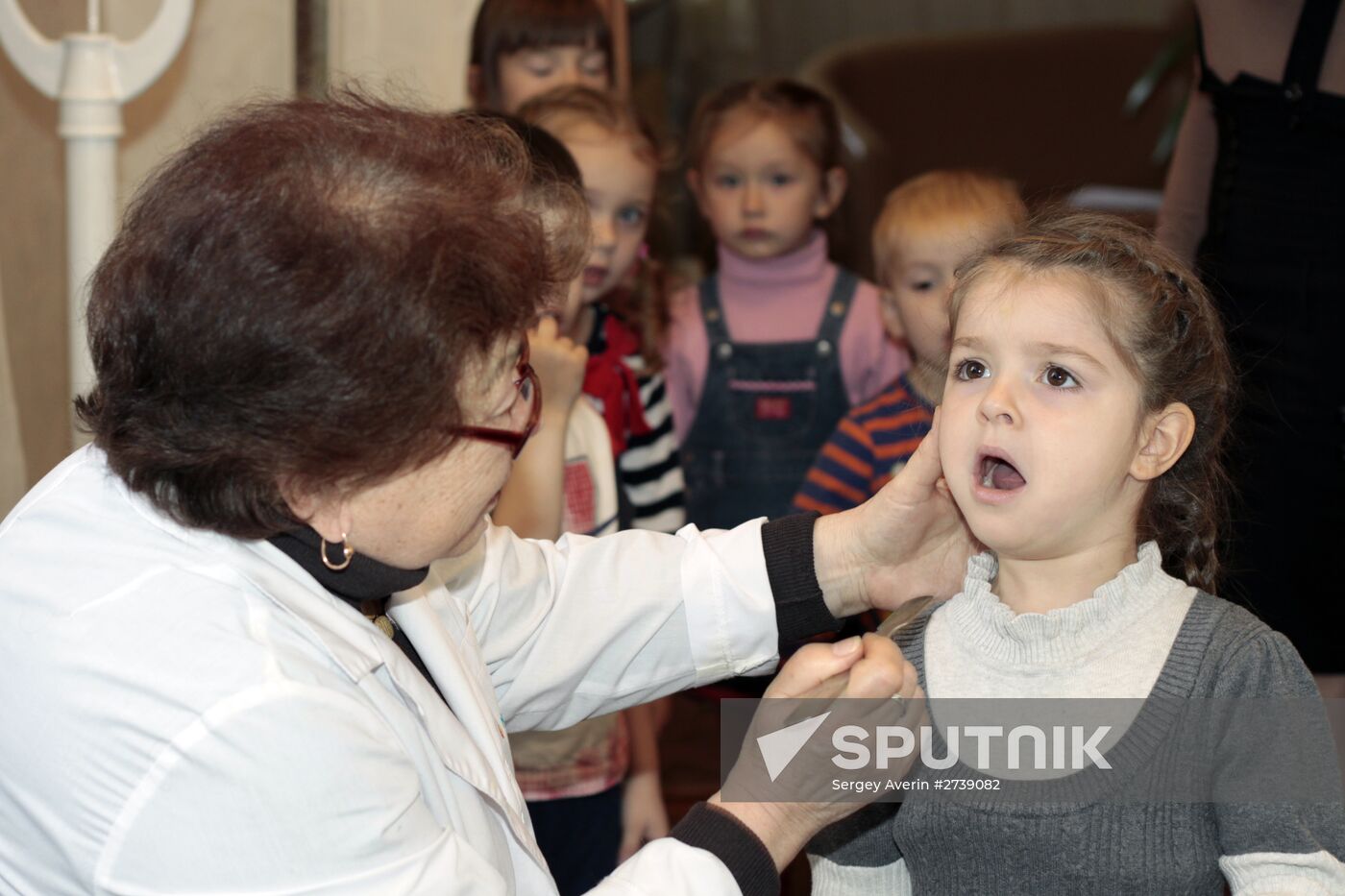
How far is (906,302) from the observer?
93.2 inches

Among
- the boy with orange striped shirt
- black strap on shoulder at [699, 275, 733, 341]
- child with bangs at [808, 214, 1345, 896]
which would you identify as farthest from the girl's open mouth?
black strap on shoulder at [699, 275, 733, 341]

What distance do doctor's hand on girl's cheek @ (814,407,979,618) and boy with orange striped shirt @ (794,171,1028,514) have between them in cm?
62

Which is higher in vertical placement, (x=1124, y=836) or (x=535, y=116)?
(x=535, y=116)

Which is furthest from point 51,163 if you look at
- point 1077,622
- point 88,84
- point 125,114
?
point 1077,622

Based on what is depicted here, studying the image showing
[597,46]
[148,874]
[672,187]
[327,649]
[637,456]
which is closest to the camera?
[148,874]

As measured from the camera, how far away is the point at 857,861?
1275mm

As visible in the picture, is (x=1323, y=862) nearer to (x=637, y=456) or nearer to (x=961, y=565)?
(x=961, y=565)

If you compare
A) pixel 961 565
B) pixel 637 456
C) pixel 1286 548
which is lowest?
pixel 637 456

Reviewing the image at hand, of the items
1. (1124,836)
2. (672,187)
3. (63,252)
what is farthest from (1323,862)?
(672,187)

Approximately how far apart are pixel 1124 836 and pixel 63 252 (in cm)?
194

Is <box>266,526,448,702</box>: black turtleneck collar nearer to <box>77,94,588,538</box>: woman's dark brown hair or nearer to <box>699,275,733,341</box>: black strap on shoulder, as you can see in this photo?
<box>77,94,588,538</box>: woman's dark brown hair

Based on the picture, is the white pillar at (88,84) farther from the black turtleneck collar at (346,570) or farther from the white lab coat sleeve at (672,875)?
the white lab coat sleeve at (672,875)

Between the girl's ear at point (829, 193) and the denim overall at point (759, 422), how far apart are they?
0.77ft

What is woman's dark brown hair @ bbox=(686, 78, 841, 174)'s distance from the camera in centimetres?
286
